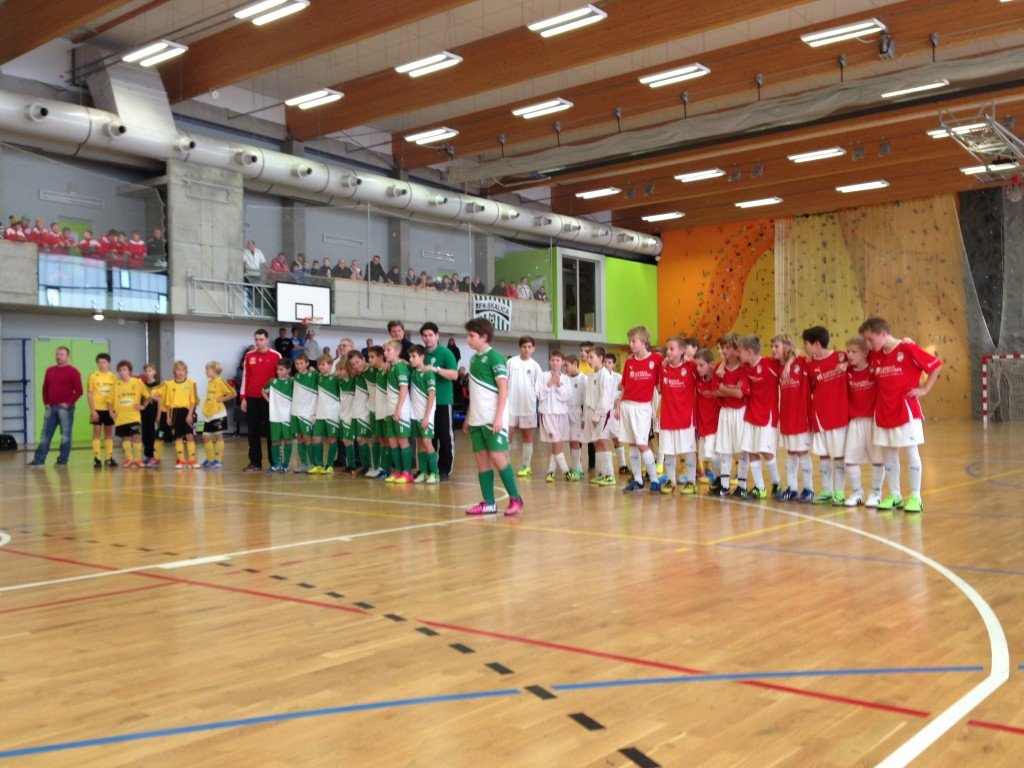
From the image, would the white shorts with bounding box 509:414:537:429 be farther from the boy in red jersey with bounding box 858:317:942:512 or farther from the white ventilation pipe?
the white ventilation pipe

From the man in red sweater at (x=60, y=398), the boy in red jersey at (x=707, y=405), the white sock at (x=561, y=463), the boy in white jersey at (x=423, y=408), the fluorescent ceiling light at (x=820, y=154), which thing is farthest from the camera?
the fluorescent ceiling light at (x=820, y=154)

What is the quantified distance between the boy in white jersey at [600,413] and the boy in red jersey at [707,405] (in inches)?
47.1

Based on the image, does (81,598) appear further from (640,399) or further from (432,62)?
(432,62)

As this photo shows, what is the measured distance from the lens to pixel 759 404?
915 centimetres

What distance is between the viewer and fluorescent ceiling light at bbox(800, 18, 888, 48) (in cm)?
1620

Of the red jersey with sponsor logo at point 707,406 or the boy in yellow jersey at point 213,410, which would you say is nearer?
the red jersey with sponsor logo at point 707,406

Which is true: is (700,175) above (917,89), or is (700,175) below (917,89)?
above

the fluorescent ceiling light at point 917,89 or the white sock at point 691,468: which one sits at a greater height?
the fluorescent ceiling light at point 917,89

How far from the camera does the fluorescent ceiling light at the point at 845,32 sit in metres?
16.2

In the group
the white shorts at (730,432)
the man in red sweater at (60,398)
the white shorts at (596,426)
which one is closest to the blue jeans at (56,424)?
the man in red sweater at (60,398)

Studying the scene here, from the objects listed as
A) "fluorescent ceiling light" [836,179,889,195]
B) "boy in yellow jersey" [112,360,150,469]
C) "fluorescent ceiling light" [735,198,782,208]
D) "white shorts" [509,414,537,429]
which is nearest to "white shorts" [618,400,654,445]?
"white shorts" [509,414,537,429]

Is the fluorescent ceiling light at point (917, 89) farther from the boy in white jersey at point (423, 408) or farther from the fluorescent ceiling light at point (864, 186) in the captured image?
the boy in white jersey at point (423, 408)

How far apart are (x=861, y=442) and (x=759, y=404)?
3.56 feet

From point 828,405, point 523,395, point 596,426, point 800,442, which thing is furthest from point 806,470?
point 523,395
